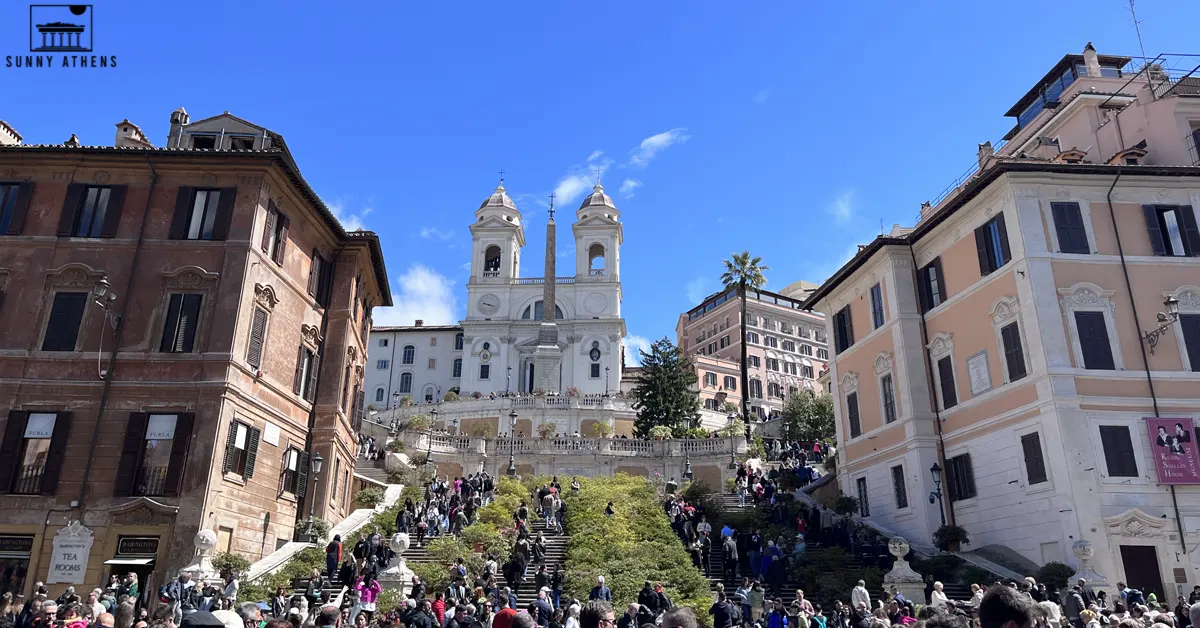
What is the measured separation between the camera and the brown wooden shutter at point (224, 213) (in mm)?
26312

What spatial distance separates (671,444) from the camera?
152 feet

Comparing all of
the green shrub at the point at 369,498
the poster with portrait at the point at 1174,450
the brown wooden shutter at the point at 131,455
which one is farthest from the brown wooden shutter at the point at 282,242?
the poster with portrait at the point at 1174,450

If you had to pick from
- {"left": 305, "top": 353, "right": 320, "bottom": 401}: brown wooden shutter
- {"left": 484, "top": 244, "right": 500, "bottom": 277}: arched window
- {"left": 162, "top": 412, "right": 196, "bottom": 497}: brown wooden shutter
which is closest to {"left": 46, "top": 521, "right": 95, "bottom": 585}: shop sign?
{"left": 162, "top": 412, "right": 196, "bottom": 497}: brown wooden shutter

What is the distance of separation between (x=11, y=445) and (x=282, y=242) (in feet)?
32.8

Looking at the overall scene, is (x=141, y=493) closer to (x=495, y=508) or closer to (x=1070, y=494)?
(x=495, y=508)

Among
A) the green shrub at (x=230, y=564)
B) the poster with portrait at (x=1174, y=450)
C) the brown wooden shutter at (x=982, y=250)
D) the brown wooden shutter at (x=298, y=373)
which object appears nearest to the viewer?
the green shrub at (x=230, y=564)

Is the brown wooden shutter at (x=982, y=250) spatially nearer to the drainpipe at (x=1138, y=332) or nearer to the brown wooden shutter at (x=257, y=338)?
the drainpipe at (x=1138, y=332)

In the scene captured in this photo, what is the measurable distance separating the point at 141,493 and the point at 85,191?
1065 centimetres

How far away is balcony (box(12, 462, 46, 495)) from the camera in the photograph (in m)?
23.3

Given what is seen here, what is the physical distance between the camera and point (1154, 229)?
89.5 ft

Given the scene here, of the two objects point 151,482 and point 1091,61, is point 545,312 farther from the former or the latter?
point 151,482

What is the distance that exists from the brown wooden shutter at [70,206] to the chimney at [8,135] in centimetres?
652

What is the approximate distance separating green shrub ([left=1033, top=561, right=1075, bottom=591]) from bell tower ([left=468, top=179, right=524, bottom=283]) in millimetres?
74300

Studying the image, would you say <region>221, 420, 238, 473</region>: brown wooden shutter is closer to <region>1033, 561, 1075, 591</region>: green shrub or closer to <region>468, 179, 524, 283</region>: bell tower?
Result: <region>1033, 561, 1075, 591</region>: green shrub
